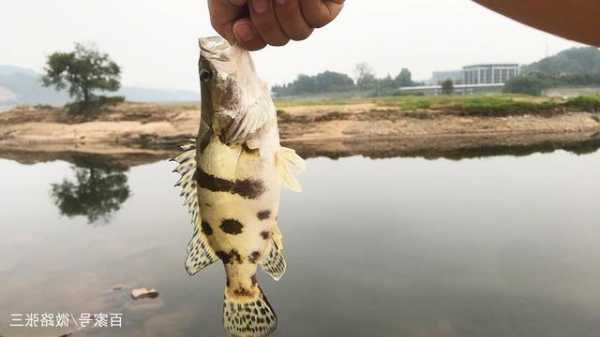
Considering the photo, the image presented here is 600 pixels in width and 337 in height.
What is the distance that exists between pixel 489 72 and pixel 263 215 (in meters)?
114

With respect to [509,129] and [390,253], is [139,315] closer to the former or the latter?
[390,253]

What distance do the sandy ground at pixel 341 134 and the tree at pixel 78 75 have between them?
5.95 m

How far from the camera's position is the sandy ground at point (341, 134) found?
80.3ft

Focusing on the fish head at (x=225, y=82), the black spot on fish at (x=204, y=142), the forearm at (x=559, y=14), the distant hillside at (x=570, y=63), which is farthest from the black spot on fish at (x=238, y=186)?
the distant hillside at (x=570, y=63)

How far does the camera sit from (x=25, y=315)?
27.6 feet

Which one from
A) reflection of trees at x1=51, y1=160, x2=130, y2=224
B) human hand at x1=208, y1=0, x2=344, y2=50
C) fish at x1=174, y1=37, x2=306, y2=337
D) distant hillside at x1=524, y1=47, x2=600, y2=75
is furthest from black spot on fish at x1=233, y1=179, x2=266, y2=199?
distant hillside at x1=524, y1=47, x2=600, y2=75

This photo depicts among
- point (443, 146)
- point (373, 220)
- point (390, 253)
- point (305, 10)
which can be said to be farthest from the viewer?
point (443, 146)

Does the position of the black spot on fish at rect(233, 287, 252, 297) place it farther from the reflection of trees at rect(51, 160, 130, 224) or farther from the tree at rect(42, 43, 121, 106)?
the tree at rect(42, 43, 121, 106)

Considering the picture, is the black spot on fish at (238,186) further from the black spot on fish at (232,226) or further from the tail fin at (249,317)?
the tail fin at (249,317)

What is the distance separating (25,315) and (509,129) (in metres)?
26.0

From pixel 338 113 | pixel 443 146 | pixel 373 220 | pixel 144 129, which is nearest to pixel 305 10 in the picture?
pixel 373 220

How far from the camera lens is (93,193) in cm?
1786

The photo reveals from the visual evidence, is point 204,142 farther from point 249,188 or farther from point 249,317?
point 249,317

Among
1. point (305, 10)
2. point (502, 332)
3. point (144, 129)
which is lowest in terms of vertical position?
point (502, 332)
